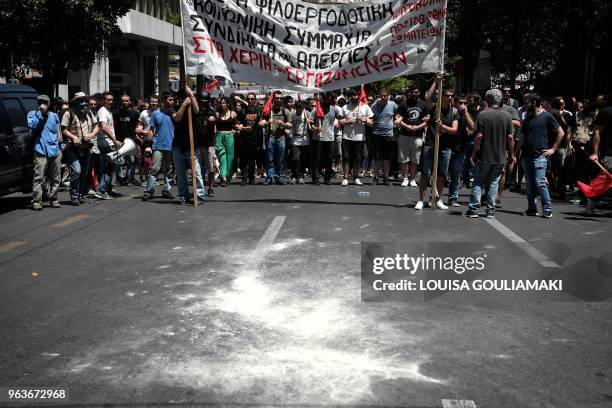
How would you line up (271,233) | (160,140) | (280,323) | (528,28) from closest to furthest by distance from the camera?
(280,323) < (271,233) < (160,140) < (528,28)

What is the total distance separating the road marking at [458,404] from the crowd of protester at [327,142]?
7237 millimetres

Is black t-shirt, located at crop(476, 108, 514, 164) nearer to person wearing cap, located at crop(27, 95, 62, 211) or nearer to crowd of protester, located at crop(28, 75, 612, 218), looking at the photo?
crowd of protester, located at crop(28, 75, 612, 218)

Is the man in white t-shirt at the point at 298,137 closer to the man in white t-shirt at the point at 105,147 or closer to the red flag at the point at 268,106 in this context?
the red flag at the point at 268,106

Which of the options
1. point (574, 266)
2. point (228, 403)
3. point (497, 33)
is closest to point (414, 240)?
point (574, 266)

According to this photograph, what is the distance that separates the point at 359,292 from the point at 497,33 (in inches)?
1028

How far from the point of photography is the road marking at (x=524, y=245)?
7.78m

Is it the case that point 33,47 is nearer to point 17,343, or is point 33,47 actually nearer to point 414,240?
point 414,240

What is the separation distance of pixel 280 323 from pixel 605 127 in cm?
809

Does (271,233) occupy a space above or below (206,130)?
below

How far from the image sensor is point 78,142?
40.7 ft

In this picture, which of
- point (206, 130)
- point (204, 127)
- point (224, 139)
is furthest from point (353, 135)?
point (204, 127)

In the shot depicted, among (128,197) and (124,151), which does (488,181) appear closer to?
(128,197)
